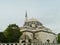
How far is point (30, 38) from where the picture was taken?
201 ft

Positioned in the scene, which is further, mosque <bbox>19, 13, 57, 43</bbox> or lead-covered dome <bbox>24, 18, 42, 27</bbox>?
lead-covered dome <bbox>24, 18, 42, 27</bbox>

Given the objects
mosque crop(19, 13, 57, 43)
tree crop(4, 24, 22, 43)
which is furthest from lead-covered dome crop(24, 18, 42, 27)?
tree crop(4, 24, 22, 43)

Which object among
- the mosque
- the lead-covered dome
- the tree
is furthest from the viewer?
the lead-covered dome

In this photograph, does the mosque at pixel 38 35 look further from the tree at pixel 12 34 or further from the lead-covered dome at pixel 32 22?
the tree at pixel 12 34

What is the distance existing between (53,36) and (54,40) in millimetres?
1257

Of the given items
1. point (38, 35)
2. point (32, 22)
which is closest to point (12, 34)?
point (38, 35)

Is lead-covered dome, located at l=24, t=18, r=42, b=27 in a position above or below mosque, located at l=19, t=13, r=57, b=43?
above

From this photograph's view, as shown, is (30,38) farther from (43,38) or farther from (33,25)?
(33,25)

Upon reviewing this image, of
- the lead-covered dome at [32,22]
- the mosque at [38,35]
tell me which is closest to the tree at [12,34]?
the mosque at [38,35]

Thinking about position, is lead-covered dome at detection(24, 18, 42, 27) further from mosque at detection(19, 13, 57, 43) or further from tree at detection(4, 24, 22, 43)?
tree at detection(4, 24, 22, 43)

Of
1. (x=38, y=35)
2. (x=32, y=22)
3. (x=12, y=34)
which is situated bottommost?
(x=38, y=35)

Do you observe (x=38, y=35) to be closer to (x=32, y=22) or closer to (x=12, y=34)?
(x=32, y=22)

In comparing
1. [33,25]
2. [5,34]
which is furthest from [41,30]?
[5,34]

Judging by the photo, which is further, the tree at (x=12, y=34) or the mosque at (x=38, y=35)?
the mosque at (x=38, y=35)
